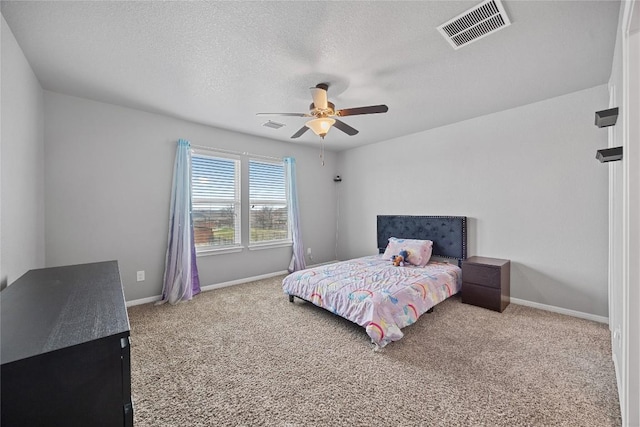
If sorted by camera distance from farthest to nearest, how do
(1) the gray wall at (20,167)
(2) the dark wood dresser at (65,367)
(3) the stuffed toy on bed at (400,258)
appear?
(3) the stuffed toy on bed at (400,258) → (1) the gray wall at (20,167) → (2) the dark wood dresser at (65,367)

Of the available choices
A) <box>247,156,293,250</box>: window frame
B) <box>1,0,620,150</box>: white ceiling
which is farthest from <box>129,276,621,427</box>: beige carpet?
<box>1,0,620,150</box>: white ceiling

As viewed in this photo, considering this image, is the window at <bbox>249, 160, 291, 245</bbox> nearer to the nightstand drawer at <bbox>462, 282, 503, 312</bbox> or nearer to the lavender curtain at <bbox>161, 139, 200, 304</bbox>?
the lavender curtain at <bbox>161, 139, 200, 304</bbox>

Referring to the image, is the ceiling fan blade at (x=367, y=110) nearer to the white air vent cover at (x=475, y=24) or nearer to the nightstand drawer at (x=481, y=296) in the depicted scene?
the white air vent cover at (x=475, y=24)

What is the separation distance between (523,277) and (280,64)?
3.69 metres

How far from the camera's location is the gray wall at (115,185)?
115 inches

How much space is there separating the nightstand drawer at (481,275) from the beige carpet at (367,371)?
1.21ft

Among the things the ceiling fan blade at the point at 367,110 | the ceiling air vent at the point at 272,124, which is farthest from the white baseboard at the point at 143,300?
the ceiling fan blade at the point at 367,110

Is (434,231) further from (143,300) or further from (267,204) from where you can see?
(143,300)

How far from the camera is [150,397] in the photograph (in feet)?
5.67

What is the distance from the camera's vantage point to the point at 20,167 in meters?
2.15

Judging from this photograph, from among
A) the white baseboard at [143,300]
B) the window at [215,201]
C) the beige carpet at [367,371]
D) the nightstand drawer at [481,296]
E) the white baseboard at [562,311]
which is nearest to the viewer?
the beige carpet at [367,371]

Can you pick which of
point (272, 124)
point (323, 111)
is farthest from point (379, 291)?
point (272, 124)

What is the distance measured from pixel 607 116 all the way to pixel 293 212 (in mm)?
3949

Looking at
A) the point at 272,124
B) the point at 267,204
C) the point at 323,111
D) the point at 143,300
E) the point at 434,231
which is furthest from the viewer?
the point at 267,204
